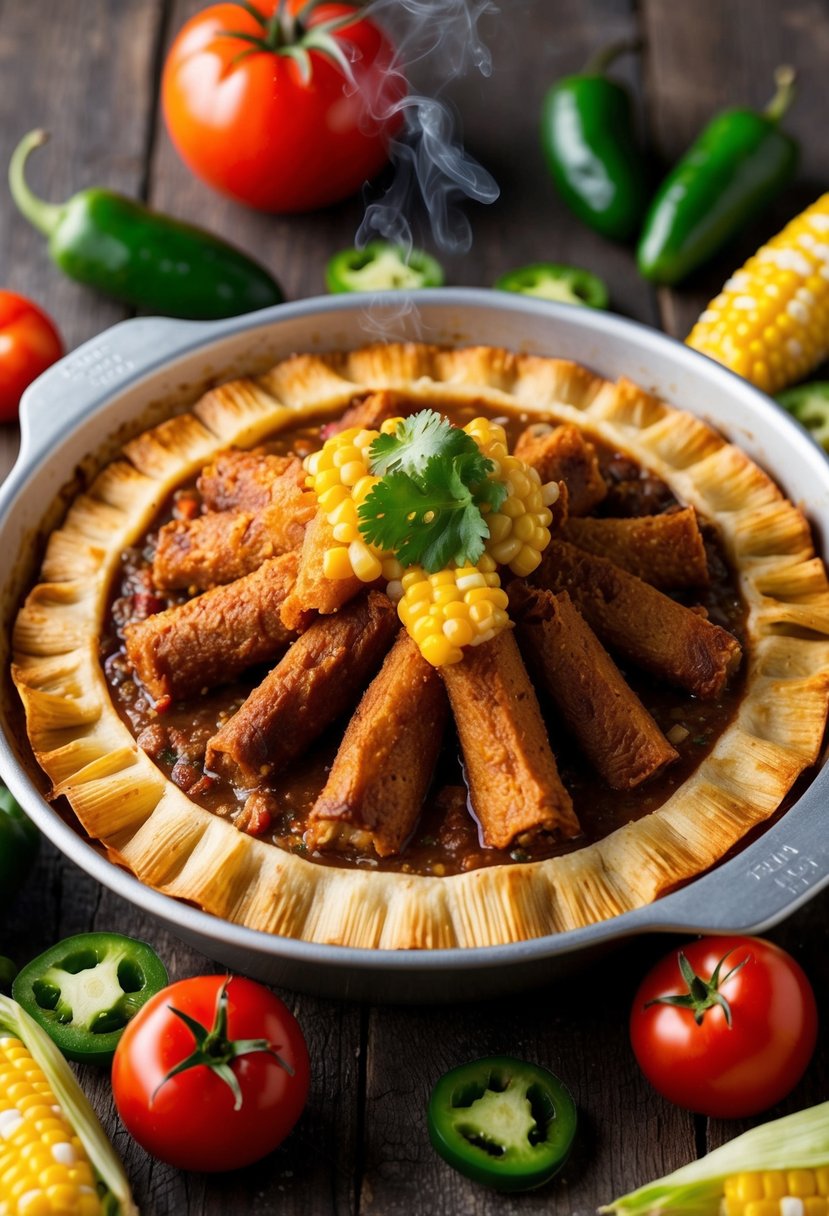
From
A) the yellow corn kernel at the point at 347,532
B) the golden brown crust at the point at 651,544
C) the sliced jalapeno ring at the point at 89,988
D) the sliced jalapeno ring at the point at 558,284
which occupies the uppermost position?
the yellow corn kernel at the point at 347,532

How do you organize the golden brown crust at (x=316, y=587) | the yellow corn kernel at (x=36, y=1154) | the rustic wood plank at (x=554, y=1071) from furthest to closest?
1. the golden brown crust at (x=316, y=587)
2. the rustic wood plank at (x=554, y=1071)
3. the yellow corn kernel at (x=36, y=1154)

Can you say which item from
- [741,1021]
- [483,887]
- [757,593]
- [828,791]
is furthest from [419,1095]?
[757,593]

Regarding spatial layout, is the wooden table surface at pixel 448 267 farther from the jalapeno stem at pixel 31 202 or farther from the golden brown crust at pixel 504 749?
the golden brown crust at pixel 504 749

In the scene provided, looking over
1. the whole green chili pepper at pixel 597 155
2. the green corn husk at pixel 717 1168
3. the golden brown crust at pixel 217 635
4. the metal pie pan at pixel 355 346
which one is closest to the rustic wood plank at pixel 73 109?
the metal pie pan at pixel 355 346

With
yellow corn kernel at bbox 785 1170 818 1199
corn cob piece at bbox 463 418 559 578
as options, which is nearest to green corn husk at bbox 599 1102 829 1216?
yellow corn kernel at bbox 785 1170 818 1199

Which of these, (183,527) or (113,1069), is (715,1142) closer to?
(113,1069)


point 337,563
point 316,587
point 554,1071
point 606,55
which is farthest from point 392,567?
point 606,55

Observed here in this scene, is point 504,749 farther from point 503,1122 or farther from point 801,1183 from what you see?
point 801,1183
